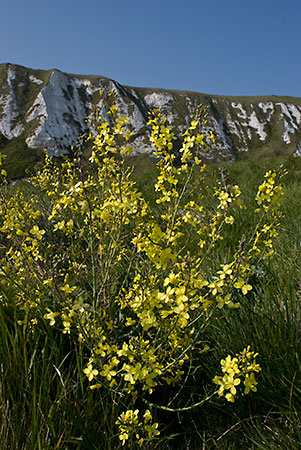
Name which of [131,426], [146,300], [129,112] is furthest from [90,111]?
[131,426]

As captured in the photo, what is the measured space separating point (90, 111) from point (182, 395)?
96704 millimetres

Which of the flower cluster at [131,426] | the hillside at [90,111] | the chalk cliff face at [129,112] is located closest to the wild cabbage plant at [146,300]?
the flower cluster at [131,426]

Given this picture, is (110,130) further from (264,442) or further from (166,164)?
(264,442)

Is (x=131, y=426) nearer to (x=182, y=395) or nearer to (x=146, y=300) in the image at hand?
(x=182, y=395)

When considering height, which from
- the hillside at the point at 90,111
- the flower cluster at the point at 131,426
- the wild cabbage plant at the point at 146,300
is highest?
the hillside at the point at 90,111

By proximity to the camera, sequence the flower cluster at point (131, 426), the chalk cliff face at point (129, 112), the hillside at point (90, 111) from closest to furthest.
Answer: the flower cluster at point (131, 426)
the hillside at point (90, 111)
the chalk cliff face at point (129, 112)

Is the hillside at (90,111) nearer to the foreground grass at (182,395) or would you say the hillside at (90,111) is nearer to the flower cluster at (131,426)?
the foreground grass at (182,395)

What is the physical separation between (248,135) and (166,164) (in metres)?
122

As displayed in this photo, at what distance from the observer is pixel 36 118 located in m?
82.9

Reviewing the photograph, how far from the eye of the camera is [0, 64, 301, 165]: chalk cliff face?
82.9 meters

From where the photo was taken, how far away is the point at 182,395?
2.06m

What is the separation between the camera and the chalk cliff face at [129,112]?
82.9 meters

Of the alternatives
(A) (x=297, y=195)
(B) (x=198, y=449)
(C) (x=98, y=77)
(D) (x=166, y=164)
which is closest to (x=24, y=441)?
(B) (x=198, y=449)

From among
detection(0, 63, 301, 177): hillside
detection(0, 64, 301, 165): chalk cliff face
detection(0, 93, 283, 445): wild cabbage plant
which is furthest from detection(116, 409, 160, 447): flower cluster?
detection(0, 64, 301, 165): chalk cliff face
